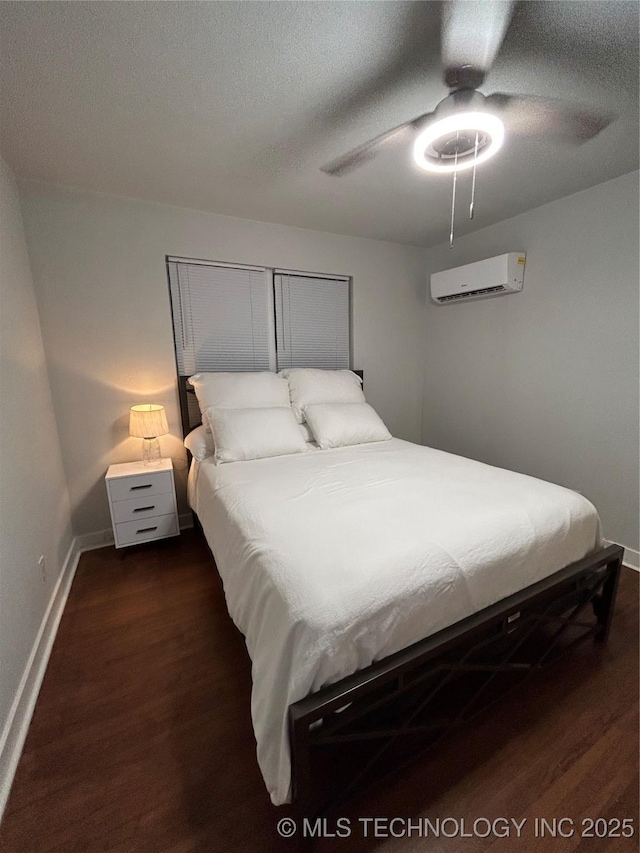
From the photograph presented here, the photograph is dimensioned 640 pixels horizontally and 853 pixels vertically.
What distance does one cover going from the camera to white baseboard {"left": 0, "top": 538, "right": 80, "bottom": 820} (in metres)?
1.12

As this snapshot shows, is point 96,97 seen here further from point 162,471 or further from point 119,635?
point 119,635

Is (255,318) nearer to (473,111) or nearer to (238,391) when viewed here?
(238,391)

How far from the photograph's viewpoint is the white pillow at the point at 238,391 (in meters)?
2.42

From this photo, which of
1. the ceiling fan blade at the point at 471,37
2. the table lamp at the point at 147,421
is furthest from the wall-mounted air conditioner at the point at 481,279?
the table lamp at the point at 147,421

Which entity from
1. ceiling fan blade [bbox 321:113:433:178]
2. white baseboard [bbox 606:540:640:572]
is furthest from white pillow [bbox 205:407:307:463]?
white baseboard [bbox 606:540:640:572]

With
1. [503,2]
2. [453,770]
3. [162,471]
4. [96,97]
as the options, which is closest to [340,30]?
[503,2]

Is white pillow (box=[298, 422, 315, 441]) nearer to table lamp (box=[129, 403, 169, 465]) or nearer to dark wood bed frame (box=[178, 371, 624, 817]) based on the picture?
table lamp (box=[129, 403, 169, 465])

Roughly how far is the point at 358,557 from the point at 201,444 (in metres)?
1.58

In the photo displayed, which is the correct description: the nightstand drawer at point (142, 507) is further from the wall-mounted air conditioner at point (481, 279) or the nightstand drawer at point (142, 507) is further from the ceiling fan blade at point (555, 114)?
the wall-mounted air conditioner at point (481, 279)

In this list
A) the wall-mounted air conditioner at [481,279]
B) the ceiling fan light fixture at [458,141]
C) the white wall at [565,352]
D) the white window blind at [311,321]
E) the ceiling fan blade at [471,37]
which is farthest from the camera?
the white window blind at [311,321]

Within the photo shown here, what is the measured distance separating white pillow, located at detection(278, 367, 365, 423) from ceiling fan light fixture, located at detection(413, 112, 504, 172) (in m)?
1.60

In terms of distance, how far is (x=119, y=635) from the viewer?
5.66 ft

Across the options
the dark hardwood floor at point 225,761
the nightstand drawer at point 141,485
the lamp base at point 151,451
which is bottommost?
the dark hardwood floor at point 225,761

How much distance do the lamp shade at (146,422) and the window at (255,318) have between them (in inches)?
17.9
